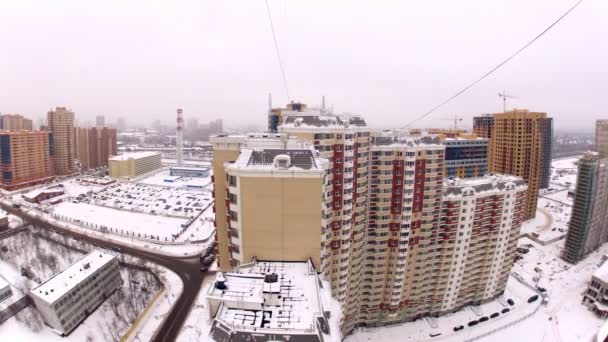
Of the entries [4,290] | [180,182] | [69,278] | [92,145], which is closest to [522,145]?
[69,278]

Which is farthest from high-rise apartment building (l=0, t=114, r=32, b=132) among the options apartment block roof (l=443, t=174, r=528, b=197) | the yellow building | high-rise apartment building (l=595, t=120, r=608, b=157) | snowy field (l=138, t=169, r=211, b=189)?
high-rise apartment building (l=595, t=120, r=608, b=157)

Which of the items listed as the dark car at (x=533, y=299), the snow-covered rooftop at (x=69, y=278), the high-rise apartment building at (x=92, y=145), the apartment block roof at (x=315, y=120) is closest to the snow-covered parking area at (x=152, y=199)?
the snow-covered rooftop at (x=69, y=278)

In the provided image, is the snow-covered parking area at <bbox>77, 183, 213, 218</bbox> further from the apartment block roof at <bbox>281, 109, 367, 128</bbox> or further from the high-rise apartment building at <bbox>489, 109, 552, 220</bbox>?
A: the high-rise apartment building at <bbox>489, 109, 552, 220</bbox>

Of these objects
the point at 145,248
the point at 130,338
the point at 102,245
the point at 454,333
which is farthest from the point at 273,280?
the point at 102,245

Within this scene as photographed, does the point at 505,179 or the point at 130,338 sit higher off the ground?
the point at 505,179

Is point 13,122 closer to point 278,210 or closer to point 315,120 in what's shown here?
point 315,120

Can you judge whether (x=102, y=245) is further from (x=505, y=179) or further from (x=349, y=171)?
Result: (x=505, y=179)
